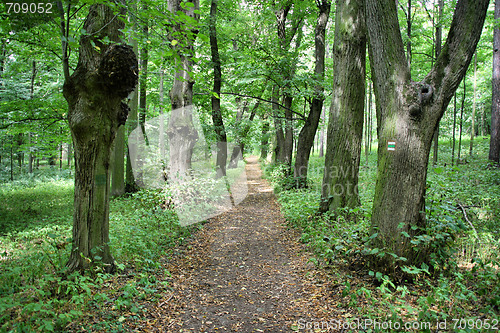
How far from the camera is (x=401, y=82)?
399cm

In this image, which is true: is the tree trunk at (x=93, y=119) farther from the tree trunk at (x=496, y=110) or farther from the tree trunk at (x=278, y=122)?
the tree trunk at (x=496, y=110)

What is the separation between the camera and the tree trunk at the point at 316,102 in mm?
10469

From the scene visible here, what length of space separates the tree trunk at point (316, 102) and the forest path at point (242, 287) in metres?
5.36

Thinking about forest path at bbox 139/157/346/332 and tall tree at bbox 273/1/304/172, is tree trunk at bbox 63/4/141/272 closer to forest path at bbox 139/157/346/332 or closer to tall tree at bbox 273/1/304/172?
forest path at bbox 139/157/346/332

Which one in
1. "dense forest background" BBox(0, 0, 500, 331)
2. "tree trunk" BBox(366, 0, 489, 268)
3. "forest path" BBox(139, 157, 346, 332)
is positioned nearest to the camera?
"dense forest background" BBox(0, 0, 500, 331)

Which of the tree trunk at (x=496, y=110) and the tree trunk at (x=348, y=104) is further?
the tree trunk at (x=496, y=110)

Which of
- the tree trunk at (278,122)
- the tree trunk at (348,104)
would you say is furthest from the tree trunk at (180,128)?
the tree trunk at (278,122)

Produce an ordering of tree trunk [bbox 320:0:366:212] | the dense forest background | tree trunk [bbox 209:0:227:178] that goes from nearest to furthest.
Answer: the dense forest background < tree trunk [bbox 320:0:366:212] < tree trunk [bbox 209:0:227:178]

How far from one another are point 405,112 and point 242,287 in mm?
3608

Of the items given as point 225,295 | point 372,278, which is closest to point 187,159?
point 225,295

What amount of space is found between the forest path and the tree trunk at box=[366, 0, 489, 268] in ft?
4.15

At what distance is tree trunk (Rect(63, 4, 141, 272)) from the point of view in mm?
3754

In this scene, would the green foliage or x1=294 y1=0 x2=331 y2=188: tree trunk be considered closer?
the green foliage

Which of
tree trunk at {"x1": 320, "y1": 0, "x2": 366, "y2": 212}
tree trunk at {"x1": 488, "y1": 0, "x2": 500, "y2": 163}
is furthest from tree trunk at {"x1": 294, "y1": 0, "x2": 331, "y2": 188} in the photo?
tree trunk at {"x1": 488, "y1": 0, "x2": 500, "y2": 163}
